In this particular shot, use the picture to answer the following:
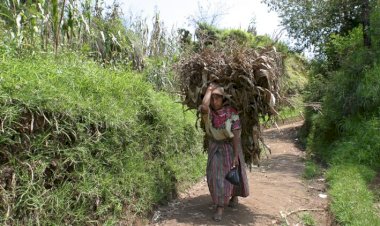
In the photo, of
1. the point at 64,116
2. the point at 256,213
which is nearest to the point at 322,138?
the point at 256,213

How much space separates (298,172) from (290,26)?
8.45m

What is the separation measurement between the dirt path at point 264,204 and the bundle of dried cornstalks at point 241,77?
97 centimetres

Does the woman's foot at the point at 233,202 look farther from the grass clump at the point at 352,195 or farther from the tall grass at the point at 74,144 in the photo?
the grass clump at the point at 352,195

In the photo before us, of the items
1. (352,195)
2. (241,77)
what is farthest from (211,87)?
(352,195)

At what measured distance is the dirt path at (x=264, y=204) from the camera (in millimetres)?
5211

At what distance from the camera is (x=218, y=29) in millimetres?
22047

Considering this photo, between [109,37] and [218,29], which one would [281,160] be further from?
[218,29]

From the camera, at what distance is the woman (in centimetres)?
506

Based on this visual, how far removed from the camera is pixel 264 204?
593cm

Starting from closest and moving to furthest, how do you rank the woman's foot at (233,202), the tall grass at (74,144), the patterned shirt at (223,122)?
the tall grass at (74,144) → the patterned shirt at (223,122) → the woman's foot at (233,202)

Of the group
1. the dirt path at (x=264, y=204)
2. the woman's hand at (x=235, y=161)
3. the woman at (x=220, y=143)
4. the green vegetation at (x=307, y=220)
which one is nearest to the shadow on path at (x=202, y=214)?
the dirt path at (x=264, y=204)

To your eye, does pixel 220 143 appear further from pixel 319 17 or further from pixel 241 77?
pixel 319 17

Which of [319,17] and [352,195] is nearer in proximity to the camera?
[352,195]

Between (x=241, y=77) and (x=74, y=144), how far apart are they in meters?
2.34
